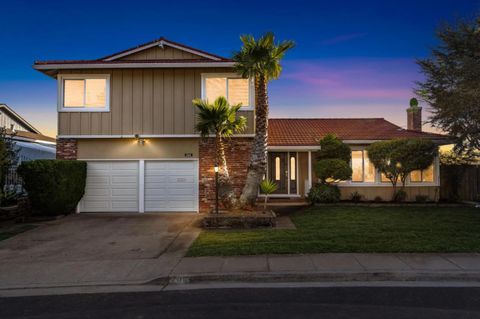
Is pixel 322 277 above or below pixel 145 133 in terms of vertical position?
below

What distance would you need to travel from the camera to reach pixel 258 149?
40.3 feet

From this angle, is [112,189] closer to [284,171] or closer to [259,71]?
[259,71]

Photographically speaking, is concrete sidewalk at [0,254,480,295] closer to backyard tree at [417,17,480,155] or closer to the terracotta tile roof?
backyard tree at [417,17,480,155]

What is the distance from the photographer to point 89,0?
13.9m

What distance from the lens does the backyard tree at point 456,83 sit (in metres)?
13.0

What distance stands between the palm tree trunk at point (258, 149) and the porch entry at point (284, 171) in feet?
16.9

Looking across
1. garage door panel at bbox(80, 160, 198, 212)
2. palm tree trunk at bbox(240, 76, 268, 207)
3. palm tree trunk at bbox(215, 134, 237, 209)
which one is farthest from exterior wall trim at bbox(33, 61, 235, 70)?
garage door panel at bbox(80, 160, 198, 212)

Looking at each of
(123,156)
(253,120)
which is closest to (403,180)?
(253,120)

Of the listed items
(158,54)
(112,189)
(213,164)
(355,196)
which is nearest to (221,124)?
(213,164)

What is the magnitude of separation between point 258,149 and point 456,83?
840cm

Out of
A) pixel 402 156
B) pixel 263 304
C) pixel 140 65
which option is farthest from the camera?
pixel 402 156

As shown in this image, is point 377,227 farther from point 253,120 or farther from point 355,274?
point 253,120

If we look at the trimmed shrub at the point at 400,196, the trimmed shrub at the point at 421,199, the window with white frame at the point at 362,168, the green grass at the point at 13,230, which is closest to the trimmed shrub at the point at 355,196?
the window with white frame at the point at 362,168

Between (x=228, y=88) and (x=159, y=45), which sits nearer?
(x=228, y=88)
